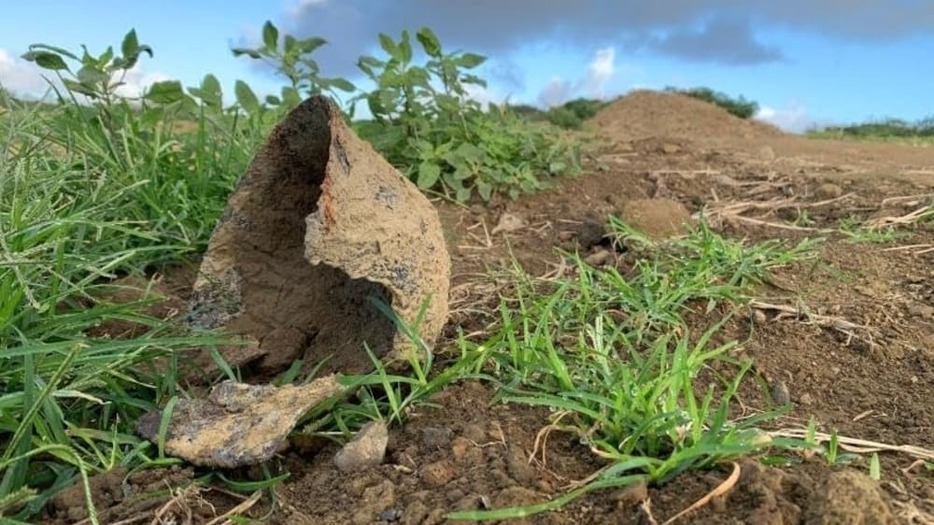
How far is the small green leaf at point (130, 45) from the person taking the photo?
2.96 metres

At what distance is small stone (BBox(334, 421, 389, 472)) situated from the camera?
1583 mm

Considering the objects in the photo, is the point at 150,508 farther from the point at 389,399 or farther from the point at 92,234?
the point at 92,234

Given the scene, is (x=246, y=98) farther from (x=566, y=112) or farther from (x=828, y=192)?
(x=566, y=112)

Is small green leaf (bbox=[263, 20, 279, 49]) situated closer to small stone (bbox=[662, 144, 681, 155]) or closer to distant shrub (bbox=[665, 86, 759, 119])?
small stone (bbox=[662, 144, 681, 155])

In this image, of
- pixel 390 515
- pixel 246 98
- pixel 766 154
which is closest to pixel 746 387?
pixel 390 515

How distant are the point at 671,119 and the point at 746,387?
294 inches

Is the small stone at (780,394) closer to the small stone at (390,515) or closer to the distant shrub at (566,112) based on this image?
the small stone at (390,515)

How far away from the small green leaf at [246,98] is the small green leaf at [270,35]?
0.72 ft

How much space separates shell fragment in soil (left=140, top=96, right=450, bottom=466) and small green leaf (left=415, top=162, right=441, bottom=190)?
1.43 meters

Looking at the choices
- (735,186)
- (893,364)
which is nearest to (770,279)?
(893,364)

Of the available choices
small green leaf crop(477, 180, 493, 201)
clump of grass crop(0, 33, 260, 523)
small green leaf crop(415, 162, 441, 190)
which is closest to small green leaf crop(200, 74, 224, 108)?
clump of grass crop(0, 33, 260, 523)

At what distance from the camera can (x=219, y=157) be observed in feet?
11.2

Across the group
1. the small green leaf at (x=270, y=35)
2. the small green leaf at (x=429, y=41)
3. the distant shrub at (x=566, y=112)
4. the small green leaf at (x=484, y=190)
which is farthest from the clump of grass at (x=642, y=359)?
the distant shrub at (x=566, y=112)

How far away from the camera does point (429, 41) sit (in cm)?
385
